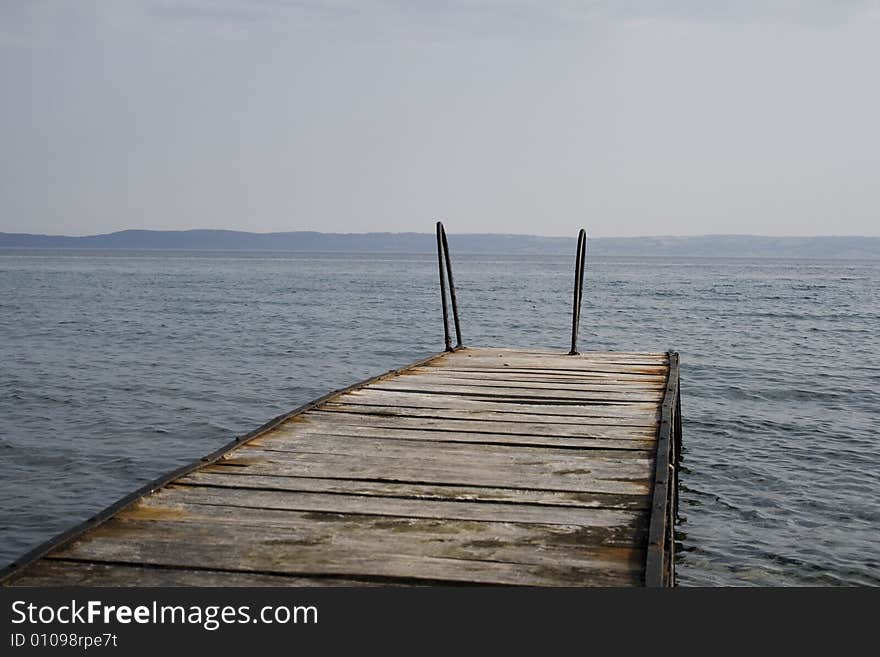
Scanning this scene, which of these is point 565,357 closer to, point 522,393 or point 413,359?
point 522,393

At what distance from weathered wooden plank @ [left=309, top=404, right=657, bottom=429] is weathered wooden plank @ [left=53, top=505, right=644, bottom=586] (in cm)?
305

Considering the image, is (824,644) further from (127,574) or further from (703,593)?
(127,574)

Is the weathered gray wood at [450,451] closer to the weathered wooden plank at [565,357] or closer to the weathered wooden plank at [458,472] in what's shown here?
the weathered wooden plank at [458,472]

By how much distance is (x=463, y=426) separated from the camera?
7.93m

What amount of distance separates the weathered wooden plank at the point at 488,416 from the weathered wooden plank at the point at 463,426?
8cm

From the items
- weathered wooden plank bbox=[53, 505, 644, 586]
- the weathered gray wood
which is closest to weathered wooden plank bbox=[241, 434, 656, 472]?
the weathered gray wood

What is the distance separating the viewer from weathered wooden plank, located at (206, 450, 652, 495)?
6.01 metres

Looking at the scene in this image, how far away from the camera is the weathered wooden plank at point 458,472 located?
6.01m

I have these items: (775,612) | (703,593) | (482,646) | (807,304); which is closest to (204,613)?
(482,646)

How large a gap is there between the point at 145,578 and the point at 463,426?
3950mm

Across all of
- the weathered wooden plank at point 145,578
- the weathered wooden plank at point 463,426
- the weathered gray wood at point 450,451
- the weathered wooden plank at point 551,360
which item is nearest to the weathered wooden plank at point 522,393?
the weathered wooden plank at point 463,426

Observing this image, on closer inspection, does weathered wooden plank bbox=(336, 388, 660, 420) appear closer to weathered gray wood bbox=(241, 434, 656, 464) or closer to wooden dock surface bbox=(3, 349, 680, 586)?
wooden dock surface bbox=(3, 349, 680, 586)

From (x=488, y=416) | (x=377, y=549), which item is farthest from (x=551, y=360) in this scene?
(x=377, y=549)

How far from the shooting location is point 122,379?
20250 millimetres
